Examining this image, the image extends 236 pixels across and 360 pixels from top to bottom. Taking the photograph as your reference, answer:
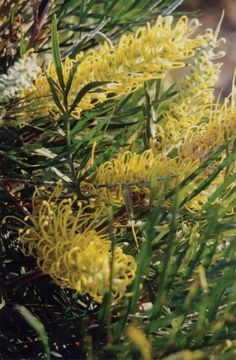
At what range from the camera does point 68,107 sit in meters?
0.41

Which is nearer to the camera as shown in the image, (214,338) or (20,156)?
(214,338)

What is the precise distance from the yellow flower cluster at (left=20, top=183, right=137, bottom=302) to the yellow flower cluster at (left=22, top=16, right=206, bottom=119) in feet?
0.17

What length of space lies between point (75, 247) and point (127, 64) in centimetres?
10

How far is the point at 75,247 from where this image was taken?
0.35 m

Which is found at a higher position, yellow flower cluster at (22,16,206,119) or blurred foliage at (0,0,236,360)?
yellow flower cluster at (22,16,206,119)

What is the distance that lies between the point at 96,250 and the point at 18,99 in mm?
103

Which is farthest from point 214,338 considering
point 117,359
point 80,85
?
point 80,85

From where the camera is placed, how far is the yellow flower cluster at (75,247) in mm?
337

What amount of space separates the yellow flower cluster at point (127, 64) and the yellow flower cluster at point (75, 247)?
5 centimetres

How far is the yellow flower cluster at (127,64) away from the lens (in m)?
0.38

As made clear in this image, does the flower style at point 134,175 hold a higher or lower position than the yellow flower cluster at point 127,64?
lower

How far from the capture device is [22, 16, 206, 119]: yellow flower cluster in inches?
15.0

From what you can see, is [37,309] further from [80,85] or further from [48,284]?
[80,85]

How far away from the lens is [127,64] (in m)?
0.38
